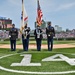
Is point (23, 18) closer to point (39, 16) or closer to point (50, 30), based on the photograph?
point (39, 16)

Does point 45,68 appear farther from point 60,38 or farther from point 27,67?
point 60,38

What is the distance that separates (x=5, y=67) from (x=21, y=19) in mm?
8609

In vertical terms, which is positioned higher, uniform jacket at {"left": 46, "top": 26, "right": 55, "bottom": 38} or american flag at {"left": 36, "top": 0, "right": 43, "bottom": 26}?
american flag at {"left": 36, "top": 0, "right": 43, "bottom": 26}

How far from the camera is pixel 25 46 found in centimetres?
1755

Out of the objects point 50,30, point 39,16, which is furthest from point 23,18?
point 50,30

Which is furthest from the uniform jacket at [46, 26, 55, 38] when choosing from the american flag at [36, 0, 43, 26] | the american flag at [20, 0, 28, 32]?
the american flag at [20, 0, 28, 32]

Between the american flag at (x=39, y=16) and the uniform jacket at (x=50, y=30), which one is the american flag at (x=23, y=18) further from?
the uniform jacket at (x=50, y=30)

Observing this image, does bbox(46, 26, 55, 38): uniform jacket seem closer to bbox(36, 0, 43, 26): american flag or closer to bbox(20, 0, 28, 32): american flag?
bbox(36, 0, 43, 26): american flag

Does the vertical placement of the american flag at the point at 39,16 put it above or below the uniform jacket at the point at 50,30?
above

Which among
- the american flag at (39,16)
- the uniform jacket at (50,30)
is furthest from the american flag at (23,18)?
the uniform jacket at (50,30)

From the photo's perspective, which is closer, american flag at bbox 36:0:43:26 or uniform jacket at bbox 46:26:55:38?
uniform jacket at bbox 46:26:55:38

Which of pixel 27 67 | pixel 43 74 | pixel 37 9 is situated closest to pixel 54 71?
pixel 43 74

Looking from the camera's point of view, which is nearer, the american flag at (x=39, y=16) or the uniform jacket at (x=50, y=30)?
the uniform jacket at (x=50, y=30)

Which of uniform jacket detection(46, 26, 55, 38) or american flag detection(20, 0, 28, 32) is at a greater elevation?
american flag detection(20, 0, 28, 32)
